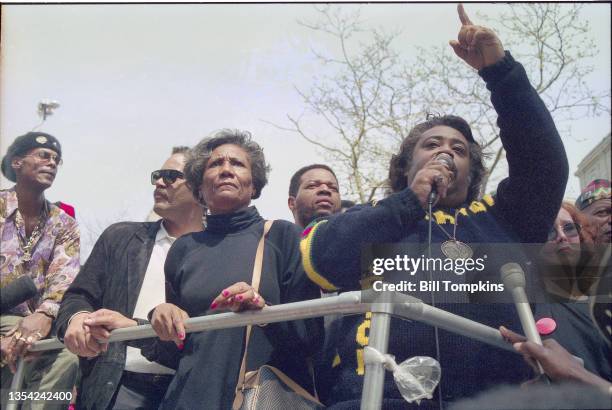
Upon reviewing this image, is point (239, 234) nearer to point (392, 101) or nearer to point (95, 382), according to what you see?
point (95, 382)

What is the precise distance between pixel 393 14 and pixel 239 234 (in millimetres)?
1081

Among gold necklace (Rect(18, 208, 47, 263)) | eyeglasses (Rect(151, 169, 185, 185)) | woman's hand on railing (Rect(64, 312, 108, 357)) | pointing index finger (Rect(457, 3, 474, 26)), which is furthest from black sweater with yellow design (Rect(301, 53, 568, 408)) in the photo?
gold necklace (Rect(18, 208, 47, 263))

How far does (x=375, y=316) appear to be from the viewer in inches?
80.7

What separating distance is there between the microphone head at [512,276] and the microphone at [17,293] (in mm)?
1704

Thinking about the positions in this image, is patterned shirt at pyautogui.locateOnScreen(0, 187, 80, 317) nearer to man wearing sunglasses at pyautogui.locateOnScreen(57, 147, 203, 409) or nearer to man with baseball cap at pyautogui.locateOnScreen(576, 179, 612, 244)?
man wearing sunglasses at pyautogui.locateOnScreen(57, 147, 203, 409)

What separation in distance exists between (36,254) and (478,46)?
185 centimetres

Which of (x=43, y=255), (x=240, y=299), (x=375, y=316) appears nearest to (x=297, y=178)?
(x=43, y=255)

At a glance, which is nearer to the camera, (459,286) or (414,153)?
(459,286)


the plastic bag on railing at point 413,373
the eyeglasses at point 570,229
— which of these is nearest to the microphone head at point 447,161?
the eyeglasses at point 570,229

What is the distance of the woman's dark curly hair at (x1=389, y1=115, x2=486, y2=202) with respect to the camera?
2.73m

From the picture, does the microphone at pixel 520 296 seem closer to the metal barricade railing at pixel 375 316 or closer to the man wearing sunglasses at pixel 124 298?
the metal barricade railing at pixel 375 316

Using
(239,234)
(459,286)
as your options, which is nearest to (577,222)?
(459,286)

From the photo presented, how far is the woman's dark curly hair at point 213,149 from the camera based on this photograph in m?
3.07

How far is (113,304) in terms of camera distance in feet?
9.66
